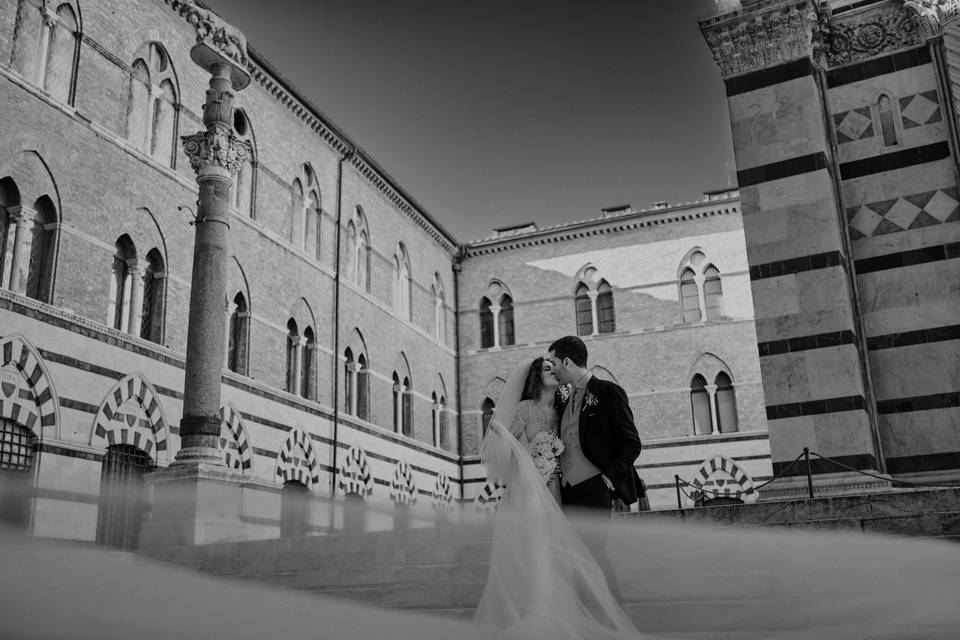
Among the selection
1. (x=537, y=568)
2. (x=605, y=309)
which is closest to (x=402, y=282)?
(x=605, y=309)

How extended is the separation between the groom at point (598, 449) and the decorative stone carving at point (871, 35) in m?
7.17

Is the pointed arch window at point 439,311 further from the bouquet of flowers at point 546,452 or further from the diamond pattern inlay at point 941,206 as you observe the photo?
the bouquet of flowers at point 546,452

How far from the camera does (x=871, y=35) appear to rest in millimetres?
9930

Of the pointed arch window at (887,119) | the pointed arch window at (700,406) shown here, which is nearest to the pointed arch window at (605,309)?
the pointed arch window at (700,406)

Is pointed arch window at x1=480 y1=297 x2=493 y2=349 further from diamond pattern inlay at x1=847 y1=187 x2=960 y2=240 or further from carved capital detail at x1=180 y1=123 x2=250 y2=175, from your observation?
diamond pattern inlay at x1=847 y1=187 x2=960 y2=240

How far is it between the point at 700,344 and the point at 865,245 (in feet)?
55.0

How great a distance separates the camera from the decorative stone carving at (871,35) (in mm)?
9797

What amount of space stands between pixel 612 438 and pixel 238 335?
14754 millimetres

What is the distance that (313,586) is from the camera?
670cm

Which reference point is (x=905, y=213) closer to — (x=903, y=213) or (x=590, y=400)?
(x=903, y=213)

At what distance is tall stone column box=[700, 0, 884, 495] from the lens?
8.64 metres

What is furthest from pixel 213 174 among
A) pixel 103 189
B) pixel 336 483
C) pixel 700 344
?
pixel 700 344

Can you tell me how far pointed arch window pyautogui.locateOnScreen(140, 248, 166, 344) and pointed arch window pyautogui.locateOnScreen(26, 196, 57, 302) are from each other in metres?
2.05

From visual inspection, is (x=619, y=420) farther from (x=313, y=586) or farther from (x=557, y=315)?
(x=557, y=315)
